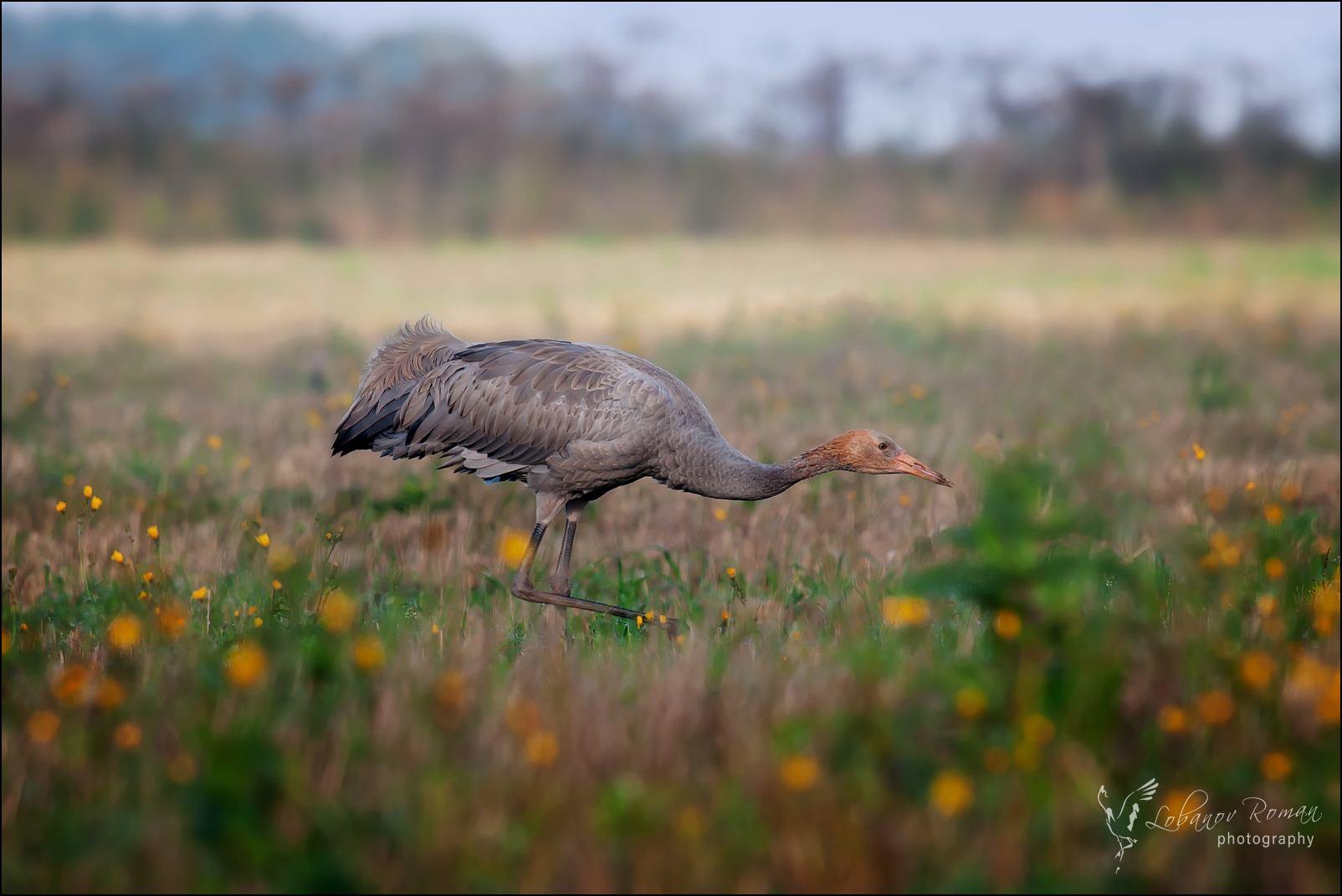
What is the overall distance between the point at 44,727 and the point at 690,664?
181cm

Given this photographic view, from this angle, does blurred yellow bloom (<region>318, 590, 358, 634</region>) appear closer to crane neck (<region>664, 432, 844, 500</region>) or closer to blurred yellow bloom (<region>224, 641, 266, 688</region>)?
blurred yellow bloom (<region>224, 641, 266, 688</region>)

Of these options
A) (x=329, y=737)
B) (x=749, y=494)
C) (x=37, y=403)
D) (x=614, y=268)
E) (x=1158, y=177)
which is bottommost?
(x=329, y=737)

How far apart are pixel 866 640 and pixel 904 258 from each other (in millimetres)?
22110

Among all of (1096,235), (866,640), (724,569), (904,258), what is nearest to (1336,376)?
(724,569)

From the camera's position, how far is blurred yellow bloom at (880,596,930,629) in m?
3.60

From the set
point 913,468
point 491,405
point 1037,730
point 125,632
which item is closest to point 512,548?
point 491,405

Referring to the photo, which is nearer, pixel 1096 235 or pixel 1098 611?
pixel 1098 611

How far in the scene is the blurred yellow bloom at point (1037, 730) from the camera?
3.04 m

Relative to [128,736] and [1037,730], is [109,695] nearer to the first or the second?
[128,736]

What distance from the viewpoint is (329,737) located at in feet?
10.5

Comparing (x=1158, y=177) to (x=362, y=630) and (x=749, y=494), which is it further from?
(x=362, y=630)

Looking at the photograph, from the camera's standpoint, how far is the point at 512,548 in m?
4.60

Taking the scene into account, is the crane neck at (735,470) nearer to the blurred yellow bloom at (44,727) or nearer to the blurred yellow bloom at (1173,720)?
the blurred yellow bloom at (1173,720)

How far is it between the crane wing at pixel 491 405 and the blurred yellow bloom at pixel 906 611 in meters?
1.52
